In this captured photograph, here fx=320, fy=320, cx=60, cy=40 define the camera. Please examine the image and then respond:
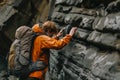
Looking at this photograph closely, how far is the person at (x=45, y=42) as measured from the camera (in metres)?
9.36

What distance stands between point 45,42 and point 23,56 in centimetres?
88

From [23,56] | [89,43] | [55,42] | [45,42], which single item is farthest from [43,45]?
[89,43]

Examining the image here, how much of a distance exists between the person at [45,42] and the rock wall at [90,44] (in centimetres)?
52

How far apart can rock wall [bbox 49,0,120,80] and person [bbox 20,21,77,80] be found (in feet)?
1.69

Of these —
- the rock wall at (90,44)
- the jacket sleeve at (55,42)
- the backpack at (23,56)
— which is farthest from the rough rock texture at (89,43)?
the backpack at (23,56)

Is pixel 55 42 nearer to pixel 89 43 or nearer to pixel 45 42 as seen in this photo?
pixel 45 42

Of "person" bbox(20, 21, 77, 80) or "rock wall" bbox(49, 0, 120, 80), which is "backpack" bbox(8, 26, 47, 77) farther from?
"rock wall" bbox(49, 0, 120, 80)

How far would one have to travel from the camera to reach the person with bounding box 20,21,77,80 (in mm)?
9359

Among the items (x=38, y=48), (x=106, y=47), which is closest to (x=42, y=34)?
(x=38, y=48)

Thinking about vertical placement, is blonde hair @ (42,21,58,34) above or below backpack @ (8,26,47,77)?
above

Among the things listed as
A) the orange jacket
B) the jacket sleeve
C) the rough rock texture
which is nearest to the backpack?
the orange jacket

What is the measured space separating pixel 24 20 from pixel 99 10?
14.6 meters

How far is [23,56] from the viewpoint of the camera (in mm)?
9789

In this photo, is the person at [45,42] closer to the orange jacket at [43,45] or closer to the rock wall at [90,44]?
the orange jacket at [43,45]
